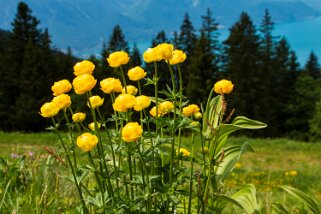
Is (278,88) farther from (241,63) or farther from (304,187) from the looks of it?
(304,187)

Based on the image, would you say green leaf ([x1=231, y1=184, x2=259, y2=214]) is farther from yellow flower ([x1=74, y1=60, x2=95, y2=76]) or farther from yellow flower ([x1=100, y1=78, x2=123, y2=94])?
yellow flower ([x1=74, y1=60, x2=95, y2=76])

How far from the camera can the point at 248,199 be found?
231cm

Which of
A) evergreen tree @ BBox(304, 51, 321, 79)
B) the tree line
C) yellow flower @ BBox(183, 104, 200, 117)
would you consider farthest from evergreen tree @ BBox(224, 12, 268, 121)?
yellow flower @ BBox(183, 104, 200, 117)

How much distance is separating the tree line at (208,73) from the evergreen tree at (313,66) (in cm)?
451

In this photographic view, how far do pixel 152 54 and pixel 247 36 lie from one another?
4569 cm

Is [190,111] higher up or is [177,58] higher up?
[177,58]

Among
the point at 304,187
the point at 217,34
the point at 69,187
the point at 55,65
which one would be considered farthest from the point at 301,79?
the point at 69,187

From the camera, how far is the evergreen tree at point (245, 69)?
4406 centimetres

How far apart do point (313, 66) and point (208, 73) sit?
24115 mm

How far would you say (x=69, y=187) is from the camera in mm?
3641


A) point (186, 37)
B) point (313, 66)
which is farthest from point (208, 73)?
point (313, 66)

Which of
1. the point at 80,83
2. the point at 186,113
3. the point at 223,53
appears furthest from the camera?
the point at 223,53

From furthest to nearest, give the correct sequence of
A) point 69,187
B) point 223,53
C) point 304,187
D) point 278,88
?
point 278,88 < point 223,53 < point 304,187 < point 69,187

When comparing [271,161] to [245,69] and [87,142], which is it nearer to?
[87,142]
